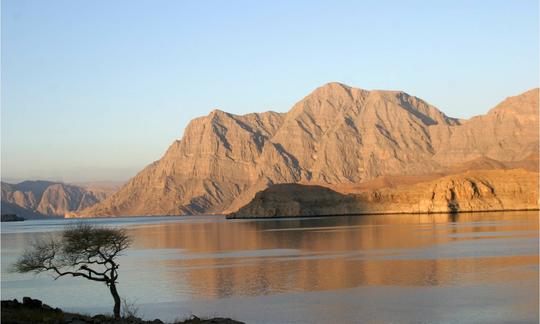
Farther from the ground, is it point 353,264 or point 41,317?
point 41,317

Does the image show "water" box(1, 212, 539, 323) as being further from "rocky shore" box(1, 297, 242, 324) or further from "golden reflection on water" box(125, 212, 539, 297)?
"rocky shore" box(1, 297, 242, 324)

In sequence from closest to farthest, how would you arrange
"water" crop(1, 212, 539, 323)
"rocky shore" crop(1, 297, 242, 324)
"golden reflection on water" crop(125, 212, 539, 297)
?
"rocky shore" crop(1, 297, 242, 324) < "water" crop(1, 212, 539, 323) < "golden reflection on water" crop(125, 212, 539, 297)

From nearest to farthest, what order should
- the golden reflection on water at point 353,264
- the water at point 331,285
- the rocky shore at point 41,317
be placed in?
1. the rocky shore at point 41,317
2. the water at point 331,285
3. the golden reflection on water at point 353,264

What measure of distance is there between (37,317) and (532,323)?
834 inches

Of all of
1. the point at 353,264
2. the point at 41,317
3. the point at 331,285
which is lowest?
the point at 331,285

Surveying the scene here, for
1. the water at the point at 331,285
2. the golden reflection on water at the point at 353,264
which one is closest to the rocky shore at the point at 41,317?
the water at the point at 331,285

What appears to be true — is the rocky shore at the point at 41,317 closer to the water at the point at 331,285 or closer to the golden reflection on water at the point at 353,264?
the water at the point at 331,285

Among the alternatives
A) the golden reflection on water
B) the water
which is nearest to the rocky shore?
the water

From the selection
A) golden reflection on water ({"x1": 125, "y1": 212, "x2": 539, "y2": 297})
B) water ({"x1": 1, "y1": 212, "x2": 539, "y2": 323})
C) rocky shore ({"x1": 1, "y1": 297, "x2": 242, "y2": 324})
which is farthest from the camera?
golden reflection on water ({"x1": 125, "y1": 212, "x2": 539, "y2": 297})

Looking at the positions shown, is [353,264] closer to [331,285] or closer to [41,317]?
[331,285]

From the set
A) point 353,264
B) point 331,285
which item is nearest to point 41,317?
point 331,285

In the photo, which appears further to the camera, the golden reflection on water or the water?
the golden reflection on water

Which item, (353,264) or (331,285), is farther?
(353,264)

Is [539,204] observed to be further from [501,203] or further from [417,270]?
[417,270]
